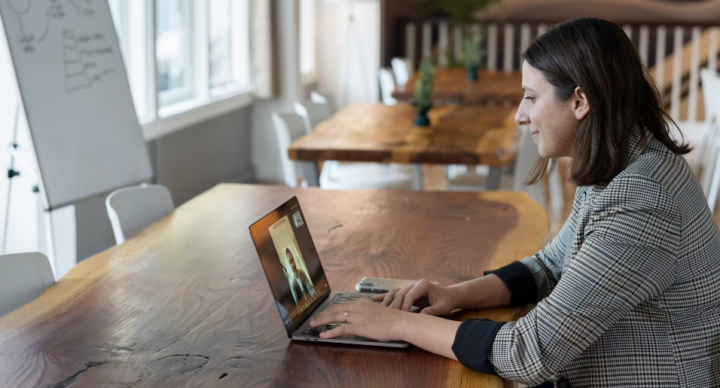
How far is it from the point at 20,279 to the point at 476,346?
105 cm

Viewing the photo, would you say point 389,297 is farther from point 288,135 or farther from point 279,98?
point 279,98

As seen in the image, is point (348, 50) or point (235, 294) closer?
point (235, 294)

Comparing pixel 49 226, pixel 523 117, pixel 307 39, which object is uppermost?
pixel 523 117

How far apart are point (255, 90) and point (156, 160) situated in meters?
1.68

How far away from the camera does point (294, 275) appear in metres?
1.54

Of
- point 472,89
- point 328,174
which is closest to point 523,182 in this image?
point 328,174

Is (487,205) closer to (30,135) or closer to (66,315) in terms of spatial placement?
(66,315)

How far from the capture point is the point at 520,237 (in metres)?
2.16

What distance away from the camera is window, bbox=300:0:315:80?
7.95 metres

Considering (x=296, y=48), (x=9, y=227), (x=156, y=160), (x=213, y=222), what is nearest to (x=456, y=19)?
(x=296, y=48)

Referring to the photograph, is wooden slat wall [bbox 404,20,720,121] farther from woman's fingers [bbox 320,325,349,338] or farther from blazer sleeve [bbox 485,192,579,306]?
woman's fingers [bbox 320,325,349,338]

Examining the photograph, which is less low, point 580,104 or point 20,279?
point 580,104

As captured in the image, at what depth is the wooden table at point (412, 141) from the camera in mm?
3258

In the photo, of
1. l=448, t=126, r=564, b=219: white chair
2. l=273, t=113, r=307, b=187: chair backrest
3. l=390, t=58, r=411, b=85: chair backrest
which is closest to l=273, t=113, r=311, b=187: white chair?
l=273, t=113, r=307, b=187: chair backrest
